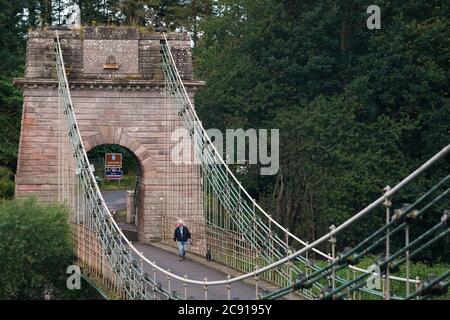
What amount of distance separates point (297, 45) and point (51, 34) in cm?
921

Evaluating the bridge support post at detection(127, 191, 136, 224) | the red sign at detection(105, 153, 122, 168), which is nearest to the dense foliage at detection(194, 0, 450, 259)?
the bridge support post at detection(127, 191, 136, 224)

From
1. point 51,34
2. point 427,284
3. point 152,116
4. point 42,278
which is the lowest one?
point 42,278

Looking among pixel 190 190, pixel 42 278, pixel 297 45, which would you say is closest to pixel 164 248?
pixel 190 190

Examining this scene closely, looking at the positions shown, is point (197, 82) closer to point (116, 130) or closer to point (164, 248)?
point (116, 130)

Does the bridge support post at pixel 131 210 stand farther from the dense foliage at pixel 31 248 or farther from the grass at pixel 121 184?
the grass at pixel 121 184

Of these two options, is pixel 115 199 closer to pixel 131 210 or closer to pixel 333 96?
pixel 131 210

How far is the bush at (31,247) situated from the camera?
22516 millimetres

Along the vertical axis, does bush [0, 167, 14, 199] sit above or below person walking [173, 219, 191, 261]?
above

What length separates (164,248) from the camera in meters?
26.7

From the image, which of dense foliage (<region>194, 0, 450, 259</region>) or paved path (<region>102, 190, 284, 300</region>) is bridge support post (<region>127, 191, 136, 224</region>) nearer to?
dense foliage (<region>194, 0, 450, 259</region>)

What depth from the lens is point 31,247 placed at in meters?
22.8

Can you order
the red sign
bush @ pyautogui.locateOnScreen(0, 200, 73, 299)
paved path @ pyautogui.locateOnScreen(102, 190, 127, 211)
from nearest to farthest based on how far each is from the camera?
bush @ pyautogui.locateOnScreen(0, 200, 73, 299) < paved path @ pyautogui.locateOnScreen(102, 190, 127, 211) < the red sign

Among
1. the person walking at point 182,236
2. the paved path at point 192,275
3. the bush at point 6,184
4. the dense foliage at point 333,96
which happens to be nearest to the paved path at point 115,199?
the bush at point 6,184

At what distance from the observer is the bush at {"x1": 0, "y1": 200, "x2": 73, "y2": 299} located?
886 inches
